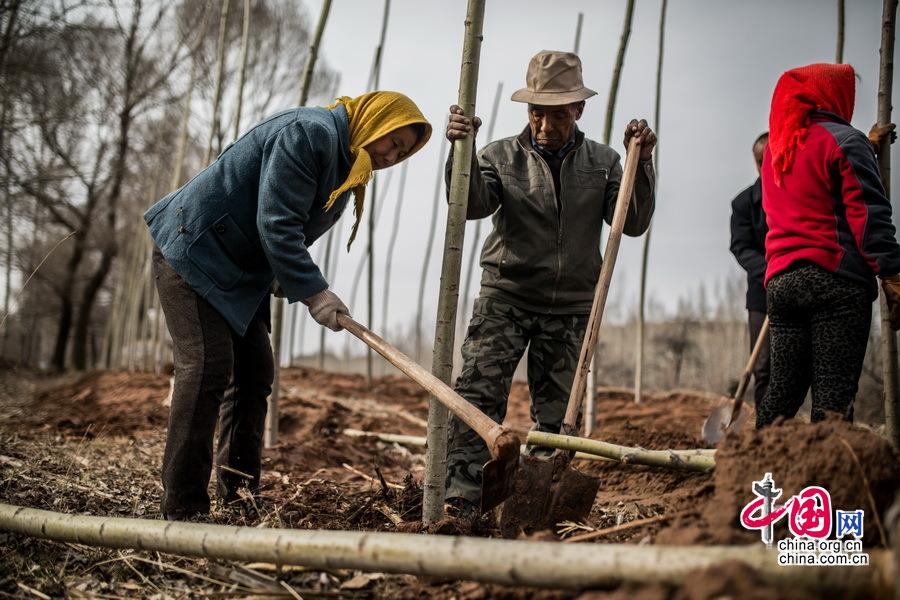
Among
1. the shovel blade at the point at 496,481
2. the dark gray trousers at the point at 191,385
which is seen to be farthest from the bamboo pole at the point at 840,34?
the dark gray trousers at the point at 191,385

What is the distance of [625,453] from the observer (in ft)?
8.35

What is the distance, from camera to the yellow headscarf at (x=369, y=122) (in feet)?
7.34

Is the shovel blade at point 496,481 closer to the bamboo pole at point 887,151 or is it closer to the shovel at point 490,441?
the shovel at point 490,441

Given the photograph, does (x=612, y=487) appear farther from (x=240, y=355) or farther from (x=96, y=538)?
(x=96, y=538)

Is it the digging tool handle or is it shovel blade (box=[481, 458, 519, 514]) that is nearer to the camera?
shovel blade (box=[481, 458, 519, 514])

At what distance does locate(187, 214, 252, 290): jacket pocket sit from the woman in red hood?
199cm

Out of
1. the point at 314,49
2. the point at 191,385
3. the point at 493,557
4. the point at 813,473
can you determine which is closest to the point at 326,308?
the point at 191,385

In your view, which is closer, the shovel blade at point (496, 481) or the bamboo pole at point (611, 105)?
the shovel blade at point (496, 481)

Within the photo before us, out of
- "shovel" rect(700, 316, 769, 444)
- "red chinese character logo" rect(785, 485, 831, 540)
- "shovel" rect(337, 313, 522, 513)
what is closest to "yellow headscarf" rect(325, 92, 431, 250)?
"shovel" rect(337, 313, 522, 513)

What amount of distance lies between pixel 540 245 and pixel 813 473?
1451 millimetres

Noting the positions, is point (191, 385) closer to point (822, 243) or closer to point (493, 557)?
point (493, 557)

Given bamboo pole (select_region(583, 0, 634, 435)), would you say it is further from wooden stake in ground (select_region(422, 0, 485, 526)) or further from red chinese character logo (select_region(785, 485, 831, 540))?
red chinese character logo (select_region(785, 485, 831, 540))

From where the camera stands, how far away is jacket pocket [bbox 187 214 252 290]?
213 cm

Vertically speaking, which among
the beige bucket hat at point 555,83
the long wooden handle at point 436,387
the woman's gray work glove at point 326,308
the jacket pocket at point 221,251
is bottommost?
the long wooden handle at point 436,387
